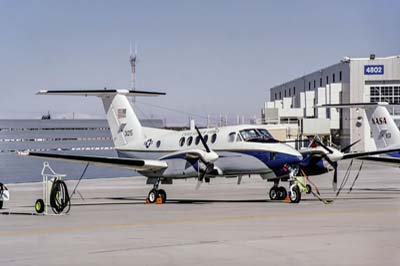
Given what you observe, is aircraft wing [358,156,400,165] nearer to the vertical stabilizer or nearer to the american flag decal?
the vertical stabilizer

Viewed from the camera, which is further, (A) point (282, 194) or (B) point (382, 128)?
(B) point (382, 128)

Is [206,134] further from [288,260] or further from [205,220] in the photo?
[288,260]

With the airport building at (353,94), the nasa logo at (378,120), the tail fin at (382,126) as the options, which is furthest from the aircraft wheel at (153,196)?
the airport building at (353,94)

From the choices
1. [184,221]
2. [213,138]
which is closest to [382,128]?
[213,138]

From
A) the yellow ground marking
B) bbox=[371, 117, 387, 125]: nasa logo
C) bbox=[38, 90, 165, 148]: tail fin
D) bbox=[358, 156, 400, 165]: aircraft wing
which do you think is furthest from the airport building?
the yellow ground marking

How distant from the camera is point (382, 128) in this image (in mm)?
40344

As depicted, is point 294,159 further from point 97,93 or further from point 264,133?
point 97,93

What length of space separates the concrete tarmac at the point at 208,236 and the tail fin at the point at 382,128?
14.5 m

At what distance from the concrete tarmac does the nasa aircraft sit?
2.81 m

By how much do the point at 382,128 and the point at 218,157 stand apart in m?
14.4

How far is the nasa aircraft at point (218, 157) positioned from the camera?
93.6 ft

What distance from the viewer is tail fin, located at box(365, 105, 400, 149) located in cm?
3994

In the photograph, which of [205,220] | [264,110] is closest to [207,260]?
[205,220]

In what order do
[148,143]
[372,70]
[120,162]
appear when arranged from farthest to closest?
[372,70] → [148,143] → [120,162]
